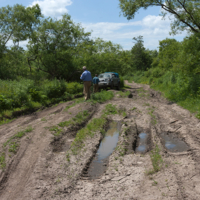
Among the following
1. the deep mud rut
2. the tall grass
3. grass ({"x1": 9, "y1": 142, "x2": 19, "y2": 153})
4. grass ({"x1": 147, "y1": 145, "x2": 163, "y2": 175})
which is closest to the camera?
the deep mud rut

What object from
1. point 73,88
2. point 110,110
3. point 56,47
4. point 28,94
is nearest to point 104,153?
point 110,110

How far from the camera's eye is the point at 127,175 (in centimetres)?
511

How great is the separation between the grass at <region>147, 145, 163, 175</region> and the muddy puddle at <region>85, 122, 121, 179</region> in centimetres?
122

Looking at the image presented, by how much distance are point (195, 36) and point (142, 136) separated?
9.17 metres

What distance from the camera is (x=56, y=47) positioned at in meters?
22.2

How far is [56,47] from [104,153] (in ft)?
57.5

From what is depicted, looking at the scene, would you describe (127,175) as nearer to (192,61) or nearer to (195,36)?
(192,61)

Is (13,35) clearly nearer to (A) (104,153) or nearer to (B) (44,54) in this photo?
(B) (44,54)

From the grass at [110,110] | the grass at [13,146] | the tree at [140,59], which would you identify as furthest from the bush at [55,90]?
the tree at [140,59]

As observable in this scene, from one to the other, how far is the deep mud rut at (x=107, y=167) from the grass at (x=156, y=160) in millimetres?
101

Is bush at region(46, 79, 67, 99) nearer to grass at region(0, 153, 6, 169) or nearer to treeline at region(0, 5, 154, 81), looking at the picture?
treeline at region(0, 5, 154, 81)

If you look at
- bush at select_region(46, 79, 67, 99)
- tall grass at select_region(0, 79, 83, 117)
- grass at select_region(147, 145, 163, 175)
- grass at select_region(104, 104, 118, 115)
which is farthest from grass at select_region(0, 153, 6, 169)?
bush at select_region(46, 79, 67, 99)

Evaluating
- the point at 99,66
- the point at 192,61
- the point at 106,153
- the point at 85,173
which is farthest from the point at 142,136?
the point at 99,66

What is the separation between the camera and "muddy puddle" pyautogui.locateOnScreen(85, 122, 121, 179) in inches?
215
